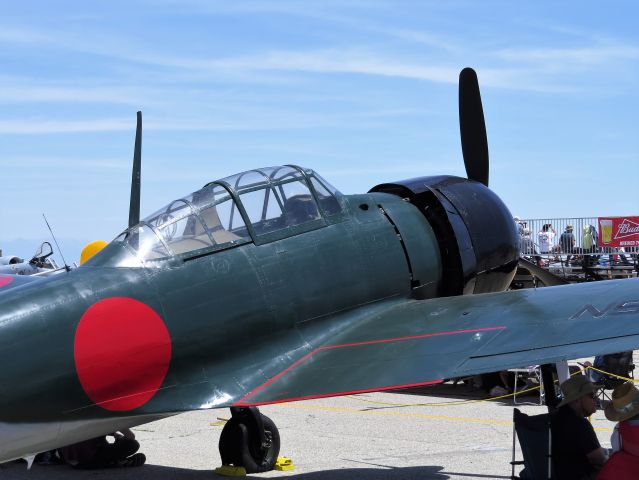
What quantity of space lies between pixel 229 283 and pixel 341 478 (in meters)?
2.32

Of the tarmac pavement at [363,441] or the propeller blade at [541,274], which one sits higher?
the propeller blade at [541,274]

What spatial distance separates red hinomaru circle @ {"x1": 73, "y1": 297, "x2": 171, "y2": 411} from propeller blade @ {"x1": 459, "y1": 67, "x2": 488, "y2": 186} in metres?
5.34

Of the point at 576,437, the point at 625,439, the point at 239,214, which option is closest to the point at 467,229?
the point at 239,214

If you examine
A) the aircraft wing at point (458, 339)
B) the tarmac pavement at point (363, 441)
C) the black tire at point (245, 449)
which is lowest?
the tarmac pavement at point (363, 441)

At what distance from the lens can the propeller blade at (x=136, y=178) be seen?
8.80 m

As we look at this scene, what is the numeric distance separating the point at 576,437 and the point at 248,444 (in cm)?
331

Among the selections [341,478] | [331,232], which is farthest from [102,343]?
[341,478]

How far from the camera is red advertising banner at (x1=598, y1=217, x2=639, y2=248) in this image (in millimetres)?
24125

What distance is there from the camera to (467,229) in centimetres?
920

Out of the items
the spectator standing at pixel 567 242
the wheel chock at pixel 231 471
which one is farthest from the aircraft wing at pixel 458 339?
the spectator standing at pixel 567 242

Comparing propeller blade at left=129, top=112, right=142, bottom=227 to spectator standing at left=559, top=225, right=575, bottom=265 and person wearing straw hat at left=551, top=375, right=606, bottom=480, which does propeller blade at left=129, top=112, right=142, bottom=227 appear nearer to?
person wearing straw hat at left=551, top=375, right=606, bottom=480

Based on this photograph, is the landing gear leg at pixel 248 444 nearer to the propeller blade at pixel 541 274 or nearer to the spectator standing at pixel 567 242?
the propeller blade at pixel 541 274

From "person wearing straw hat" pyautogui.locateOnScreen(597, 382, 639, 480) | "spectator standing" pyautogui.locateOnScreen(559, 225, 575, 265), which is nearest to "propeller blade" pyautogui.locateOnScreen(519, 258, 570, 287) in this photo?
"person wearing straw hat" pyautogui.locateOnScreen(597, 382, 639, 480)

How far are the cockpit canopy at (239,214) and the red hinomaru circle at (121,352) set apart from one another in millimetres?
581
